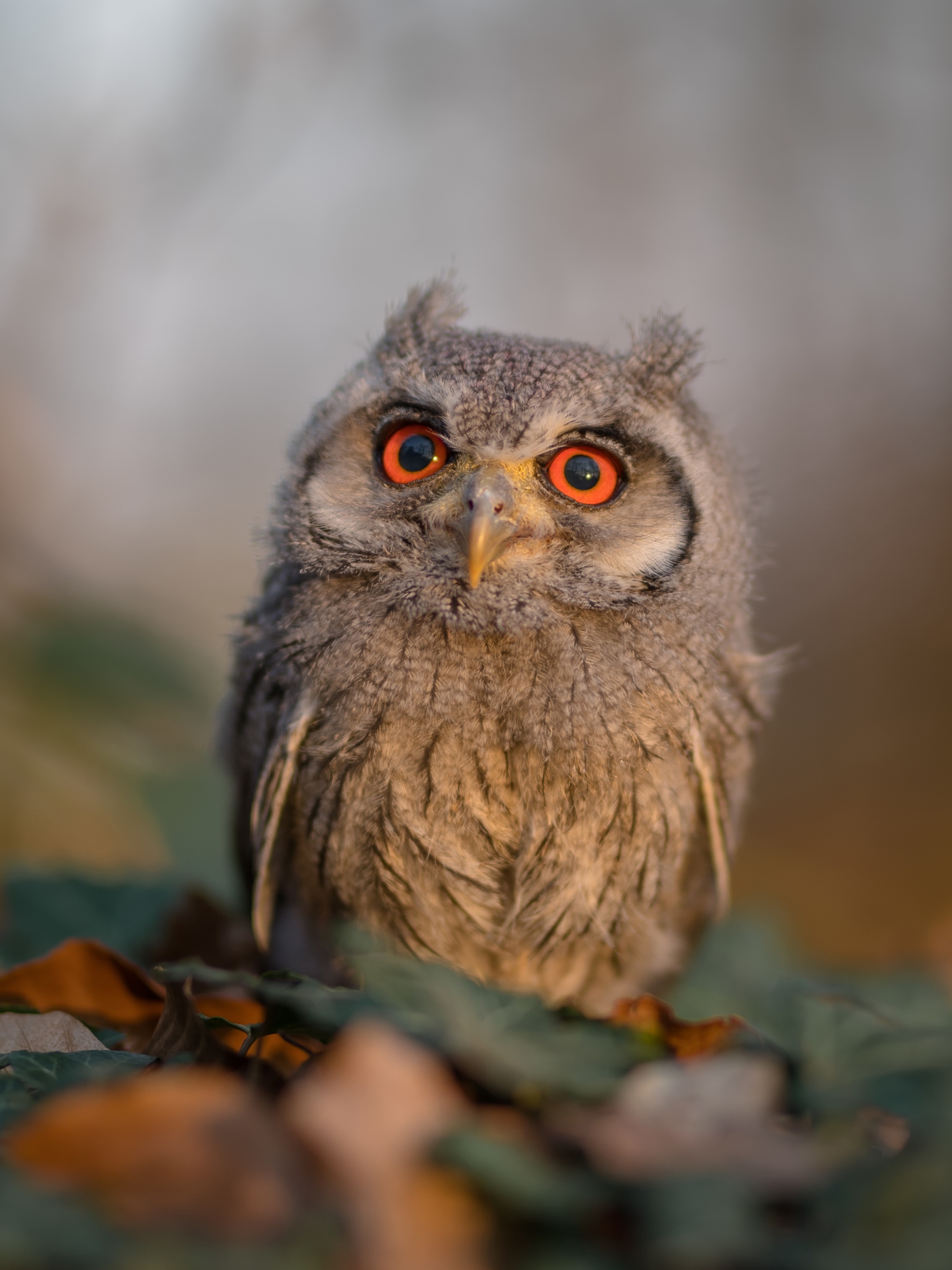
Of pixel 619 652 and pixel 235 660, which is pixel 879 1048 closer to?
pixel 619 652

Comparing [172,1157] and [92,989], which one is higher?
[172,1157]

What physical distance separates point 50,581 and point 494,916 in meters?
1.84

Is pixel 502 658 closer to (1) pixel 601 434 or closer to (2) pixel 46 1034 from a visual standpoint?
(1) pixel 601 434

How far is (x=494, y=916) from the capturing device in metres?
1.84

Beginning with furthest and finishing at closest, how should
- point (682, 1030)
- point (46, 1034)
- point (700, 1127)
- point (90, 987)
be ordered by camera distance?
point (90, 987)
point (46, 1034)
point (682, 1030)
point (700, 1127)

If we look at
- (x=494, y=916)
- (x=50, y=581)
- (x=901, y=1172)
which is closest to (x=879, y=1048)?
(x=901, y=1172)

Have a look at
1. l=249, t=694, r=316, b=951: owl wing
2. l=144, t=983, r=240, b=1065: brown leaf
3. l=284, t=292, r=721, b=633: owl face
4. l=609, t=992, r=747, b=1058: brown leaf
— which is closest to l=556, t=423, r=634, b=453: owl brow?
l=284, t=292, r=721, b=633: owl face

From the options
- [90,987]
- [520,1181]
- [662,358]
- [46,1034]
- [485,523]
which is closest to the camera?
[520,1181]

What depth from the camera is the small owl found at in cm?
169

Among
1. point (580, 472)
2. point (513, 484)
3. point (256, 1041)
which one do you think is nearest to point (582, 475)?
point (580, 472)

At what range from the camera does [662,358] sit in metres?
1.94

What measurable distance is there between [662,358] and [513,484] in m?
0.47

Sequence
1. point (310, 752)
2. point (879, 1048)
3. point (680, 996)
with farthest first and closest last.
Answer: point (310, 752), point (680, 996), point (879, 1048)

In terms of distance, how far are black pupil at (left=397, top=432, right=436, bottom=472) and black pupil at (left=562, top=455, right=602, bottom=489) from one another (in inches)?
10.2
